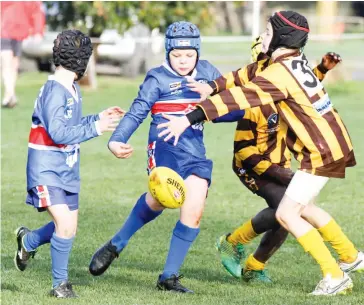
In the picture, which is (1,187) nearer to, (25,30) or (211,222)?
(211,222)

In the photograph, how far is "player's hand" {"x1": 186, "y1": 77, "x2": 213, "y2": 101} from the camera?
6.41m

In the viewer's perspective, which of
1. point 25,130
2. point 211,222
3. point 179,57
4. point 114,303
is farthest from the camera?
point 25,130

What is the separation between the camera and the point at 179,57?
6.55m

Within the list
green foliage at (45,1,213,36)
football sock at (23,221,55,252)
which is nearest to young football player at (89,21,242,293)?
football sock at (23,221,55,252)

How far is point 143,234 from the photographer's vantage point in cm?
823

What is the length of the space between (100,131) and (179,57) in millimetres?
822

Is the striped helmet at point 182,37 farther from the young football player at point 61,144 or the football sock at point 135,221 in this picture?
the football sock at point 135,221

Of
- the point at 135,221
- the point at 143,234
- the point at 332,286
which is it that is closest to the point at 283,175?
the point at 332,286

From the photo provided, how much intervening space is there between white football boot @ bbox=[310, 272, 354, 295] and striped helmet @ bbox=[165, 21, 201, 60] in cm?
164

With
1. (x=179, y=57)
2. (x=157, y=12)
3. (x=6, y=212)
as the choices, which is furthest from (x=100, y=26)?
(x=179, y=57)

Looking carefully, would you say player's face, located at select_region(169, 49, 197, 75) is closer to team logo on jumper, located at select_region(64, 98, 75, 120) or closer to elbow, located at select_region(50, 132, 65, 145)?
team logo on jumper, located at select_region(64, 98, 75, 120)

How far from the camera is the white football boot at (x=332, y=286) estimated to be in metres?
A: 6.17

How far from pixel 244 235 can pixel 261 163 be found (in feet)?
1.76

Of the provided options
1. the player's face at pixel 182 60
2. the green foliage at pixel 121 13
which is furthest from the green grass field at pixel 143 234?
the green foliage at pixel 121 13
